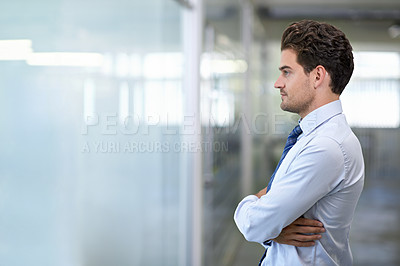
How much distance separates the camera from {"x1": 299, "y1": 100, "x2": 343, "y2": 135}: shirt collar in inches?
68.4

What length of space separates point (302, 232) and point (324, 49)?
631 mm

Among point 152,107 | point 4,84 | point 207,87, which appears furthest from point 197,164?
point 4,84

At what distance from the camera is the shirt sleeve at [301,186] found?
1.61 m

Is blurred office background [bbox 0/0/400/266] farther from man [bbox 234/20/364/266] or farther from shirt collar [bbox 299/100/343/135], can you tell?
shirt collar [bbox 299/100/343/135]

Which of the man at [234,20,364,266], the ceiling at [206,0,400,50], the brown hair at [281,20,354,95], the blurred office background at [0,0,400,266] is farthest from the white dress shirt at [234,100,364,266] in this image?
the ceiling at [206,0,400,50]

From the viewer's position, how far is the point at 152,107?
2820 millimetres

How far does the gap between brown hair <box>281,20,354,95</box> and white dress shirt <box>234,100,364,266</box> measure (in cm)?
12

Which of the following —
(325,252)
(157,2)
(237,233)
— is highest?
(157,2)

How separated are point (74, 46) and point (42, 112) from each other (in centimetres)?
31

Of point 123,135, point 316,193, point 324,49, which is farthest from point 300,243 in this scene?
point 123,135

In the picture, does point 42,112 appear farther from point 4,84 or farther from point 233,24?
point 233,24

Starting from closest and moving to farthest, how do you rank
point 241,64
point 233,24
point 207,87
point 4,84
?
point 4,84
point 207,87
point 233,24
point 241,64

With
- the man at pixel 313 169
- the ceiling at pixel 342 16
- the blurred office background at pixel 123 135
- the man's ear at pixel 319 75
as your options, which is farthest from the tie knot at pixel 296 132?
the ceiling at pixel 342 16

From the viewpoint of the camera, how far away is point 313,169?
5.28 ft
